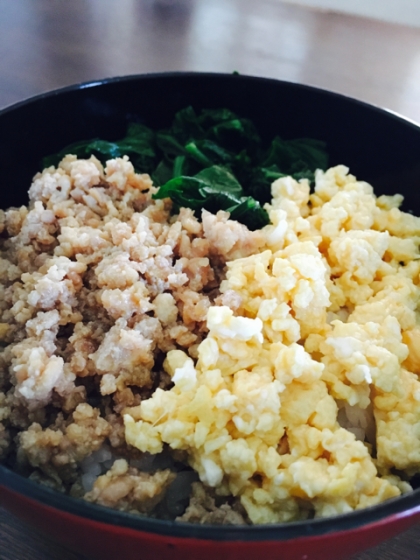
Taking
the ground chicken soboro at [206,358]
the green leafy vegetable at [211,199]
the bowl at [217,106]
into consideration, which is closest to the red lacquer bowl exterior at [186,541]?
the ground chicken soboro at [206,358]

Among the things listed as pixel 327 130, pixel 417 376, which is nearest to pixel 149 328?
pixel 417 376

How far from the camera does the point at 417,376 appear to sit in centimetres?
113

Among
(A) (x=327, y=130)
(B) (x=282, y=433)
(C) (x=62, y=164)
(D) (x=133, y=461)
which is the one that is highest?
(A) (x=327, y=130)

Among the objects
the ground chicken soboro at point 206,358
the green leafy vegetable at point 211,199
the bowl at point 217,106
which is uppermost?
the bowl at point 217,106

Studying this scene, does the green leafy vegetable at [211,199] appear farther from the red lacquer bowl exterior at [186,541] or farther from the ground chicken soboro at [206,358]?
the red lacquer bowl exterior at [186,541]

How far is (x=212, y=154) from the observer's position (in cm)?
163

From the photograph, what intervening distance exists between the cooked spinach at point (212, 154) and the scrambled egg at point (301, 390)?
314 millimetres

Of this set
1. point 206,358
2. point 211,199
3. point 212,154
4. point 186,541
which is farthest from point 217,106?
point 186,541

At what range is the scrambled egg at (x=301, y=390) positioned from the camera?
96cm

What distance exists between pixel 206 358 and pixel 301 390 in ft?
0.66

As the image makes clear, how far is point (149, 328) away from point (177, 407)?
18cm

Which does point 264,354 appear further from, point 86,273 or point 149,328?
point 86,273

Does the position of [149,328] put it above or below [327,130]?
below

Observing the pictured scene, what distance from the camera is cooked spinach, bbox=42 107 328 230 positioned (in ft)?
5.03
